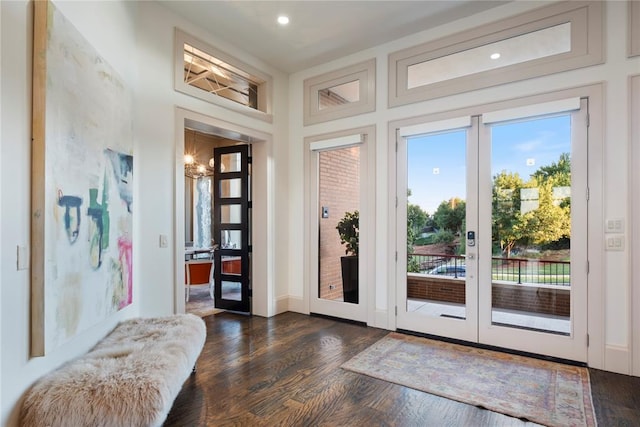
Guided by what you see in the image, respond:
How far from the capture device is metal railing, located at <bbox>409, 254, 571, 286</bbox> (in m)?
3.25

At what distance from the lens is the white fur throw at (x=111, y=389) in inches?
66.8

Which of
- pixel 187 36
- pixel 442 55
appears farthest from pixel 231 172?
pixel 442 55

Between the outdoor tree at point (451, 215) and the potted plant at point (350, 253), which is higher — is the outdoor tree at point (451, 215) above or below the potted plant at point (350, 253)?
above

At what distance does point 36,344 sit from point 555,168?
13.6 ft

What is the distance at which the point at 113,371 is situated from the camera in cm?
192

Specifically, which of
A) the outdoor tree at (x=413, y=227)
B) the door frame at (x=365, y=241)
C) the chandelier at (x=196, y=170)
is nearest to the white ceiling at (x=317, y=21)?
the door frame at (x=365, y=241)

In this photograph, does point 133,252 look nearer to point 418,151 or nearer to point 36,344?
point 36,344

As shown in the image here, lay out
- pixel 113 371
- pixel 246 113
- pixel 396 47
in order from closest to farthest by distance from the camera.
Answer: pixel 113 371 < pixel 396 47 < pixel 246 113

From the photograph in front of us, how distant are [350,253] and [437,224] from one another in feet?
4.04

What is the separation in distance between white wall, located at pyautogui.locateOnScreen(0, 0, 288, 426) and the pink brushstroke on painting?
0.36 feet

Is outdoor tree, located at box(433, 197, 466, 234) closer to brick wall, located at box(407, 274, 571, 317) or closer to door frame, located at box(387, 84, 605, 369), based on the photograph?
brick wall, located at box(407, 274, 571, 317)

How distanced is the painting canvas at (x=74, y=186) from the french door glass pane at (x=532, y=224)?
11.5 feet

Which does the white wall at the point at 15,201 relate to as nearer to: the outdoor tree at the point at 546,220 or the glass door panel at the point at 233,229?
the glass door panel at the point at 233,229

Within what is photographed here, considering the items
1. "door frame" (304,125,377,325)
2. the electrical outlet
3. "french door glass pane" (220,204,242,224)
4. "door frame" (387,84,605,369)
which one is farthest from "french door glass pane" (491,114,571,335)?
the electrical outlet
